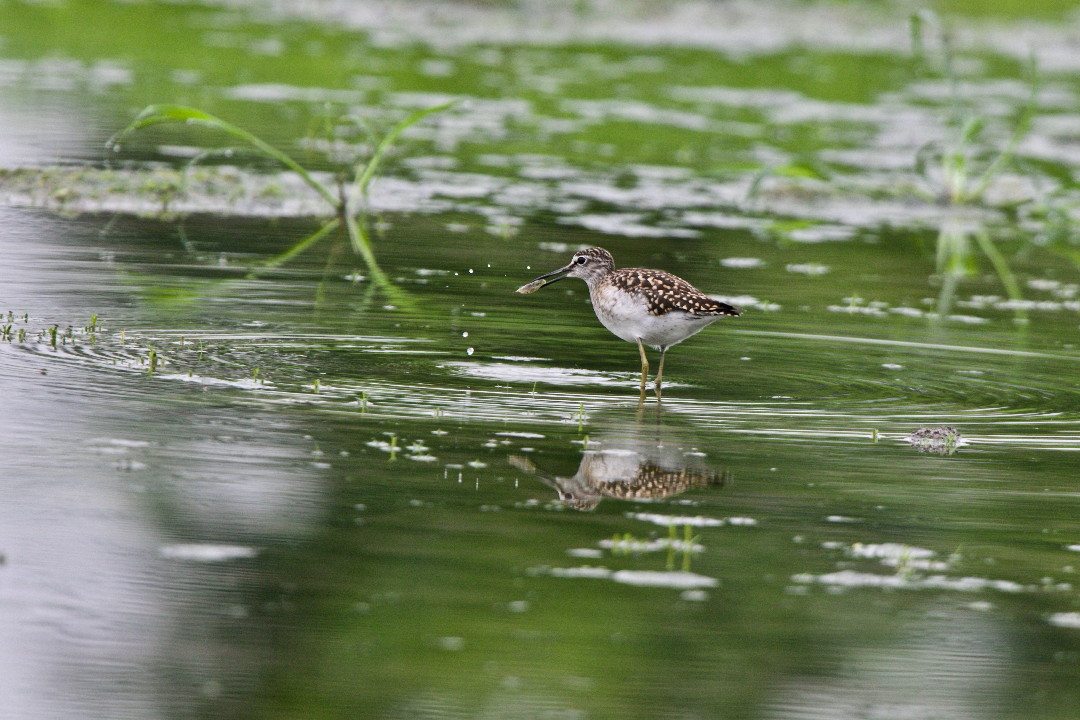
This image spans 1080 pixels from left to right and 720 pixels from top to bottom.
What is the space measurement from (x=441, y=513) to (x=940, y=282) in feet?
28.1

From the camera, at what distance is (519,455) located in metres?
7.86

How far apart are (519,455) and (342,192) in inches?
324

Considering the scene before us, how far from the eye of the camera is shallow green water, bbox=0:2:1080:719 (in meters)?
5.54

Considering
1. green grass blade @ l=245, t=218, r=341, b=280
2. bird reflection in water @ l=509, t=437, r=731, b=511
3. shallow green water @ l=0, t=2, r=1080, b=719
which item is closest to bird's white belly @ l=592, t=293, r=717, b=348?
shallow green water @ l=0, t=2, r=1080, b=719

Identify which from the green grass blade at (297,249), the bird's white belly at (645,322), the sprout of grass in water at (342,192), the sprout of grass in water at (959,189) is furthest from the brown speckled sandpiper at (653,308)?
the sprout of grass in water at (959,189)

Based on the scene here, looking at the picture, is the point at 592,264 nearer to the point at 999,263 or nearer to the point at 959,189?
the point at 999,263

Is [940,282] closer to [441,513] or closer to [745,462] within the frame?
[745,462]

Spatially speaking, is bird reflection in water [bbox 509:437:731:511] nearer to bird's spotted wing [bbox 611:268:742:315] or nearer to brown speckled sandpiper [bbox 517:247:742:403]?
brown speckled sandpiper [bbox 517:247:742:403]

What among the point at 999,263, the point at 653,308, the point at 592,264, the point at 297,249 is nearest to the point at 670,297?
the point at 653,308

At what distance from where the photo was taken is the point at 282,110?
875 inches

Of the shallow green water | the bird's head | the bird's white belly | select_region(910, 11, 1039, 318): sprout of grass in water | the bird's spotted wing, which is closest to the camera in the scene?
the shallow green water

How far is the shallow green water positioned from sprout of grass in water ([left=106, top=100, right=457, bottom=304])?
19 centimetres

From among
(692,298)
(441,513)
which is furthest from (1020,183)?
(441,513)

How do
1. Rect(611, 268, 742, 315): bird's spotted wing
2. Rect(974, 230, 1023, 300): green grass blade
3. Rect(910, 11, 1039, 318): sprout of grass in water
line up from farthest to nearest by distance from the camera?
Rect(910, 11, 1039, 318): sprout of grass in water
Rect(974, 230, 1023, 300): green grass blade
Rect(611, 268, 742, 315): bird's spotted wing
